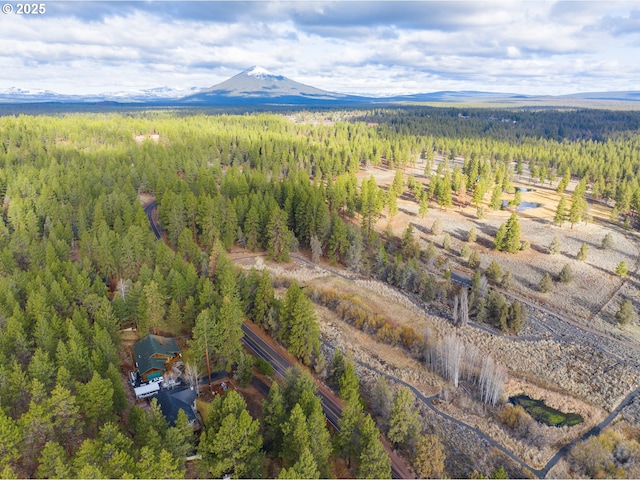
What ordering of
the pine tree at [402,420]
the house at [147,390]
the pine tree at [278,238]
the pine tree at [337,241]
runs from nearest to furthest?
the pine tree at [402,420]
the house at [147,390]
the pine tree at [278,238]
the pine tree at [337,241]

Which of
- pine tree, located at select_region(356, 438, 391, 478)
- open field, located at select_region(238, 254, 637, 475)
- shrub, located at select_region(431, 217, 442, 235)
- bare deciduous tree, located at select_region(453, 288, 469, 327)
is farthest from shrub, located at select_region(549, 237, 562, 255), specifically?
pine tree, located at select_region(356, 438, 391, 478)

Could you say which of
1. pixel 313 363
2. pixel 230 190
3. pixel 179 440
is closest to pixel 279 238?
pixel 230 190

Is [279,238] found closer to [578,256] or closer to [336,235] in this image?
[336,235]

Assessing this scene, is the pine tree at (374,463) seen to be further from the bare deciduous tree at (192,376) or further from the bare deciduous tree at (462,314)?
the bare deciduous tree at (462,314)

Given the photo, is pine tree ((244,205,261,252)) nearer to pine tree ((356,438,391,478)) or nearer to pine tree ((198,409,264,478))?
pine tree ((198,409,264,478))

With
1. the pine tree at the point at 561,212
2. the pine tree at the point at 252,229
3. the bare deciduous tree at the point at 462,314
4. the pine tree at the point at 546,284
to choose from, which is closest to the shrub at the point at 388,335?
the bare deciduous tree at the point at 462,314

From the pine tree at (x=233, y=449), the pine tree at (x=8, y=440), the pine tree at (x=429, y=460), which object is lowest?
the pine tree at (x=429, y=460)
